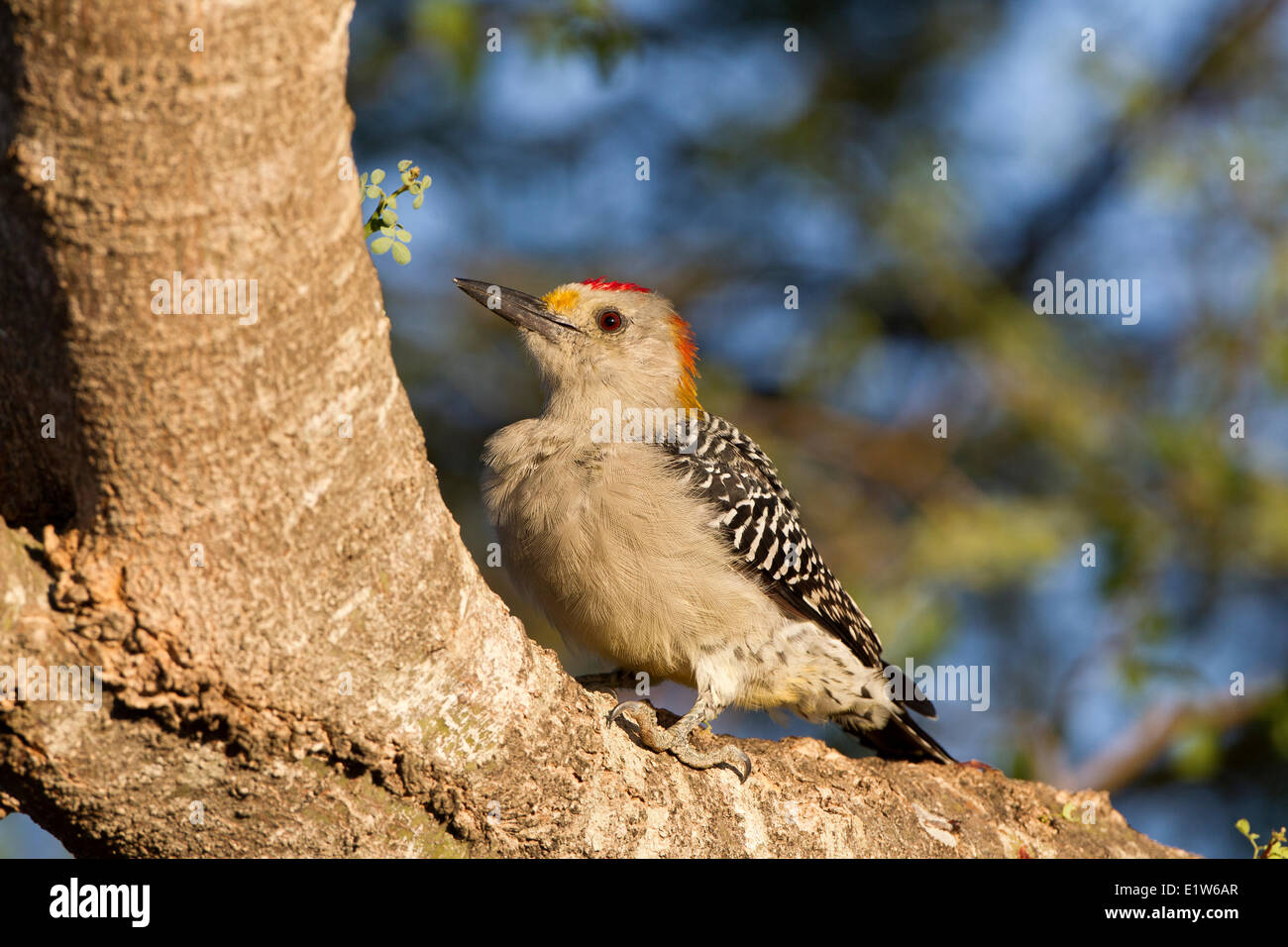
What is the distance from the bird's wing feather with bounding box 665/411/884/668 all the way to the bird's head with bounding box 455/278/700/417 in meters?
0.44

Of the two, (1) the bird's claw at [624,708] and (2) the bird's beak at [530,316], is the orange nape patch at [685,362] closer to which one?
(2) the bird's beak at [530,316]

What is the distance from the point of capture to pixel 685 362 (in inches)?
276

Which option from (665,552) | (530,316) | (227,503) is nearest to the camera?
(227,503)

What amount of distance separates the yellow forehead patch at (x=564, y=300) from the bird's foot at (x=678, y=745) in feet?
8.65

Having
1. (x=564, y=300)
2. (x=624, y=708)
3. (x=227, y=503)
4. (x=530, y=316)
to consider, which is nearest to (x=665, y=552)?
(x=624, y=708)

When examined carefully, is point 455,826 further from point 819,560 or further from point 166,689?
point 819,560

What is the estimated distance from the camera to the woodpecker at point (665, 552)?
5.24 metres

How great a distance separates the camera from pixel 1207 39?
978 cm

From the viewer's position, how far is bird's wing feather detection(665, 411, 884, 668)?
5.60 metres

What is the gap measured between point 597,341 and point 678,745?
2.63m

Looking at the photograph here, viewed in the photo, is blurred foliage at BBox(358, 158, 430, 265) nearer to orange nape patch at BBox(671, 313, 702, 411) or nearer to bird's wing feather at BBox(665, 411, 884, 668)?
bird's wing feather at BBox(665, 411, 884, 668)

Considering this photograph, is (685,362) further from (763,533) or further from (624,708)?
(624,708)

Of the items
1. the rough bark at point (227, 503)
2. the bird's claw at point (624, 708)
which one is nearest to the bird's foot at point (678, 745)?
the bird's claw at point (624, 708)
